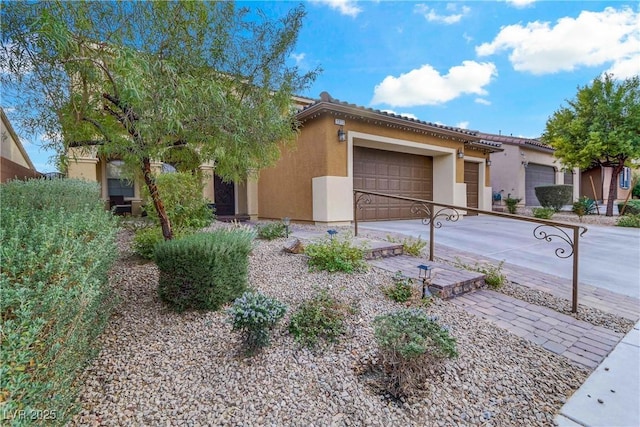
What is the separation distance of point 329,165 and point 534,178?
542 inches

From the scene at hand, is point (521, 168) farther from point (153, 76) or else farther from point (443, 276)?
point (153, 76)

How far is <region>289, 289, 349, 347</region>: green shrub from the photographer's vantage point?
250cm

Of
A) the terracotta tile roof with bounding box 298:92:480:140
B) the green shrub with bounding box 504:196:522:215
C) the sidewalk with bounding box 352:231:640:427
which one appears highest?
the terracotta tile roof with bounding box 298:92:480:140

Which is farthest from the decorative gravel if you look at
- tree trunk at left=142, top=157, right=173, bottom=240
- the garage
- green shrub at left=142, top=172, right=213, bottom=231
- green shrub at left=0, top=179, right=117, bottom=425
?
the garage

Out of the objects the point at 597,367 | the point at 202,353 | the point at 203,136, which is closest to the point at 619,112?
the point at 597,367

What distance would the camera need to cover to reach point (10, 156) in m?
6.27

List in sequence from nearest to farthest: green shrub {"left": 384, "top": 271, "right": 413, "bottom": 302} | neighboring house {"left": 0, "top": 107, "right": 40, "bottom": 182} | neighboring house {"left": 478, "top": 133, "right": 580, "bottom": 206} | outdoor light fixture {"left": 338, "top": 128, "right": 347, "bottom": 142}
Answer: green shrub {"left": 384, "top": 271, "right": 413, "bottom": 302}, neighboring house {"left": 0, "top": 107, "right": 40, "bottom": 182}, outdoor light fixture {"left": 338, "top": 128, "right": 347, "bottom": 142}, neighboring house {"left": 478, "top": 133, "right": 580, "bottom": 206}

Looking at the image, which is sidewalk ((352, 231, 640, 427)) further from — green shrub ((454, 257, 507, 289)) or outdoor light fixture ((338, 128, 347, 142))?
outdoor light fixture ((338, 128, 347, 142))

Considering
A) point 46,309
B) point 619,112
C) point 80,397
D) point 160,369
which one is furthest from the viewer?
point 619,112

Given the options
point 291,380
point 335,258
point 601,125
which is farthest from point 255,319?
point 601,125

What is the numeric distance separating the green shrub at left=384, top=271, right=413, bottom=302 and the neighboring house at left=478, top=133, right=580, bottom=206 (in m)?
13.7

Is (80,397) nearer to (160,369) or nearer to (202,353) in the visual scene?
(160,369)

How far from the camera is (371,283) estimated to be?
3.63 m

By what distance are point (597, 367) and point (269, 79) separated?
428 cm
